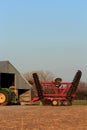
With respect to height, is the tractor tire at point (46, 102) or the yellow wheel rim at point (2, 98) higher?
the yellow wheel rim at point (2, 98)

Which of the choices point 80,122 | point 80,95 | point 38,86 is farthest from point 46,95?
point 80,95

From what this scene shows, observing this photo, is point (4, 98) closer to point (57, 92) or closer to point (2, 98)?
point (2, 98)

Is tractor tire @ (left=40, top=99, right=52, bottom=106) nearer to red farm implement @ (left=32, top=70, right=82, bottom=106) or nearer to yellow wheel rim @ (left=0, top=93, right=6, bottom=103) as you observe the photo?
red farm implement @ (left=32, top=70, right=82, bottom=106)

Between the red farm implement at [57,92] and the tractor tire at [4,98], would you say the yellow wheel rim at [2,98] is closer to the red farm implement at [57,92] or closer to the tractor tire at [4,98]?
the tractor tire at [4,98]

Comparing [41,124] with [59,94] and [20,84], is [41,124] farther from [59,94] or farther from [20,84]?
[20,84]

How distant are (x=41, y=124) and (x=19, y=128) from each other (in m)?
1.48

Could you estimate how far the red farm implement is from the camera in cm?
3156

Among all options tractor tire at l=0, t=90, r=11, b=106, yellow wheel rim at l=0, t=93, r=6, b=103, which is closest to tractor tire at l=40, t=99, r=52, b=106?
tractor tire at l=0, t=90, r=11, b=106

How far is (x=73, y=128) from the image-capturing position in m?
13.6

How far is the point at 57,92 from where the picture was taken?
3200 centimetres

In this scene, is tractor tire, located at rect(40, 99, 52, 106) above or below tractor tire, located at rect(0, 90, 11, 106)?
below

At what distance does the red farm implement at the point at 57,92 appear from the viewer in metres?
31.6

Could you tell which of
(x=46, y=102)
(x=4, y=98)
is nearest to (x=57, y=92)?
(x=46, y=102)

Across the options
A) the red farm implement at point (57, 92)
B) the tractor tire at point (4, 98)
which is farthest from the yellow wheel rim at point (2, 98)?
the red farm implement at point (57, 92)
